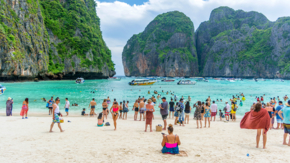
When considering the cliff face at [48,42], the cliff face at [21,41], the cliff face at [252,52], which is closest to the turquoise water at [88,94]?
the cliff face at [21,41]

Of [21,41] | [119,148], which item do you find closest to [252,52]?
[21,41]

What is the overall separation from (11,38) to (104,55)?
55208 millimetres

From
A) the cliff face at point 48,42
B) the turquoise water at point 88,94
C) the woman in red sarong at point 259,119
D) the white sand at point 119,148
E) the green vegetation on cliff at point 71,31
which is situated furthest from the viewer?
Answer: the green vegetation on cliff at point 71,31

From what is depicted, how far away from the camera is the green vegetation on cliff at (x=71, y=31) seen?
7712 centimetres

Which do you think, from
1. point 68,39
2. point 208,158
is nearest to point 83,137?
point 208,158

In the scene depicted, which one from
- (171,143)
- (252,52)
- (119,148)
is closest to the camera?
(171,143)

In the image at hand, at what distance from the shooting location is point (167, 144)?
653 centimetres

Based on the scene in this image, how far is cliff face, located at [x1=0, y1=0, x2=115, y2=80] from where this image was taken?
4716 cm

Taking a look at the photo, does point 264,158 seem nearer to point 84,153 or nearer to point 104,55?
point 84,153

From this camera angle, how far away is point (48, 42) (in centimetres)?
7188

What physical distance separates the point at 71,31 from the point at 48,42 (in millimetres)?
13509

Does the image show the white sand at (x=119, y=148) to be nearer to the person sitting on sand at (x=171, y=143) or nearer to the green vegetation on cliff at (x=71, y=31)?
the person sitting on sand at (x=171, y=143)

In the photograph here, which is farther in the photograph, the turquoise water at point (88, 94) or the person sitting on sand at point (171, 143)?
the turquoise water at point (88, 94)

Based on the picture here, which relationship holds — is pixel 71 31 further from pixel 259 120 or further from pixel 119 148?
pixel 259 120
